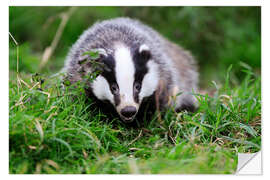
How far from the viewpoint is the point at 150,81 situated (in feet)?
10.6

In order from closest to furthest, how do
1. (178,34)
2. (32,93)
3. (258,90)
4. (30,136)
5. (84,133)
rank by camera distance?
(30,136)
(84,133)
(32,93)
(258,90)
(178,34)

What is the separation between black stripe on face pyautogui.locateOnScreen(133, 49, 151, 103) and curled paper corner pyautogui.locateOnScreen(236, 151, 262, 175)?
3.13ft

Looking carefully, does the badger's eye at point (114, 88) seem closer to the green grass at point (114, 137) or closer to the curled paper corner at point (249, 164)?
→ the green grass at point (114, 137)

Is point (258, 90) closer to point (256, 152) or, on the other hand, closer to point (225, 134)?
point (225, 134)

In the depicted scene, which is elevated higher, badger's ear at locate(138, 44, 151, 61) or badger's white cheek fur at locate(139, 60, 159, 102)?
badger's ear at locate(138, 44, 151, 61)

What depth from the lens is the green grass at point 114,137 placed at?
7.98 ft

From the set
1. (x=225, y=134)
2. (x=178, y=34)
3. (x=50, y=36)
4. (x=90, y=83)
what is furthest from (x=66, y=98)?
(x=178, y=34)

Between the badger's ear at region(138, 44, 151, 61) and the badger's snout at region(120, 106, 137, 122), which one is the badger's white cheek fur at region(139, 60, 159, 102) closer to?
the badger's ear at region(138, 44, 151, 61)

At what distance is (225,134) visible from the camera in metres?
3.05

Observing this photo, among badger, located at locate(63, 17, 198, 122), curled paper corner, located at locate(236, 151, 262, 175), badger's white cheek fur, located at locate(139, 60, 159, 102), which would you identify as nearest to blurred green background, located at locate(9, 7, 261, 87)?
badger, located at locate(63, 17, 198, 122)

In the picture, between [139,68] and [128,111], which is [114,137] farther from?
[139,68]

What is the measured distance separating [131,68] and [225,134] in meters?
0.97

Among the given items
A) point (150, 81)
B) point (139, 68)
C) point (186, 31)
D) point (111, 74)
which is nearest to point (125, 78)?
point (111, 74)

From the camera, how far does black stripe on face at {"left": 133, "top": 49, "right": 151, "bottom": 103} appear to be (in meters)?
3.03
